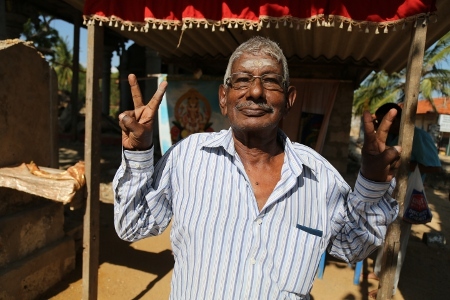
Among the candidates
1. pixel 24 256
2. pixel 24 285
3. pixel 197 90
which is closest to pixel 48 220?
pixel 24 256

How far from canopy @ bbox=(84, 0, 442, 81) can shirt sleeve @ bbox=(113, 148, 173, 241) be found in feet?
5.51

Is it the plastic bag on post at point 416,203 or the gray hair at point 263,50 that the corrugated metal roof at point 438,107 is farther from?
the gray hair at point 263,50

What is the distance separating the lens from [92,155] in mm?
2984

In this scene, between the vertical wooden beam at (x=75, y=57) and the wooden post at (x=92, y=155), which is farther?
the vertical wooden beam at (x=75, y=57)

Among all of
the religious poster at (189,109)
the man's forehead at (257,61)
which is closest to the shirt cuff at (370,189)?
the man's forehead at (257,61)

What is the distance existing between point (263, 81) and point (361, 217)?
0.63 m

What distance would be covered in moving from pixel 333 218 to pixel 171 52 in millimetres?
3903

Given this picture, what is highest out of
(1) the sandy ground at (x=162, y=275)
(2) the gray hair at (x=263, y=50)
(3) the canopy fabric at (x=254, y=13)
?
(3) the canopy fabric at (x=254, y=13)

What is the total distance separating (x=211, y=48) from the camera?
4551 mm

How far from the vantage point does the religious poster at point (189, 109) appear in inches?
195

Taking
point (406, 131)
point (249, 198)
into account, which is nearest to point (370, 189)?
point (249, 198)

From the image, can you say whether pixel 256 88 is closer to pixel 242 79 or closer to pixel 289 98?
pixel 242 79

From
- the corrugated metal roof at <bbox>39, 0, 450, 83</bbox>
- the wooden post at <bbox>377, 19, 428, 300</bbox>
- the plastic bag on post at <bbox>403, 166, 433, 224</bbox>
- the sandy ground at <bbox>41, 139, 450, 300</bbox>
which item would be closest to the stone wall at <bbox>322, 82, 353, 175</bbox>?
the corrugated metal roof at <bbox>39, 0, 450, 83</bbox>

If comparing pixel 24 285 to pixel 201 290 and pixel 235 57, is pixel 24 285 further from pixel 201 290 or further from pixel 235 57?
pixel 235 57
